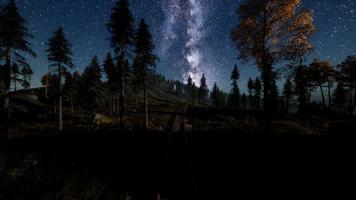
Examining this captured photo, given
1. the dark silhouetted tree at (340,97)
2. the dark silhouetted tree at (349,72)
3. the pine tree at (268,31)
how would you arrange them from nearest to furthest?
the pine tree at (268,31) < the dark silhouetted tree at (349,72) < the dark silhouetted tree at (340,97)

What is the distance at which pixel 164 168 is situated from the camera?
679 centimetres

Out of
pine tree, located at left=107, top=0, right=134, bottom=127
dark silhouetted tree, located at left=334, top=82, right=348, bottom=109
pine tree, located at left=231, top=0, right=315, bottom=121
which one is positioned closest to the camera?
pine tree, located at left=231, top=0, right=315, bottom=121

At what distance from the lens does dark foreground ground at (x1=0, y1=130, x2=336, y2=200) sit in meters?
5.14

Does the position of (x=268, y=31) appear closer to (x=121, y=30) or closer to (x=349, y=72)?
(x=121, y=30)

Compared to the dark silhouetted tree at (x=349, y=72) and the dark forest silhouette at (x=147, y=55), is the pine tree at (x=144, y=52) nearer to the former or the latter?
the dark forest silhouette at (x=147, y=55)

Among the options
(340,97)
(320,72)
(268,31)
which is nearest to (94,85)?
(268,31)

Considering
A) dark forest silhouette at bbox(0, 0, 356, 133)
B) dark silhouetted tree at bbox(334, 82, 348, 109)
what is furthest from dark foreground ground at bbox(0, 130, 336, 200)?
dark silhouetted tree at bbox(334, 82, 348, 109)

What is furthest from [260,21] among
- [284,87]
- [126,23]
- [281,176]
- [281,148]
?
[284,87]

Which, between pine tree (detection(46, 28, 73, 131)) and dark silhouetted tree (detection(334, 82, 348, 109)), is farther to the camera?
dark silhouetted tree (detection(334, 82, 348, 109))

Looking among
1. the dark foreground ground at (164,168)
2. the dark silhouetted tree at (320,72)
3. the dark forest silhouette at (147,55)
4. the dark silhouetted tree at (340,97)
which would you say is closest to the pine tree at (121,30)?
the dark forest silhouette at (147,55)

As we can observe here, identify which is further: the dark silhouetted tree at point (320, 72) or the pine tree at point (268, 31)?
the dark silhouetted tree at point (320, 72)

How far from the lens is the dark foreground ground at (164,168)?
5.14m

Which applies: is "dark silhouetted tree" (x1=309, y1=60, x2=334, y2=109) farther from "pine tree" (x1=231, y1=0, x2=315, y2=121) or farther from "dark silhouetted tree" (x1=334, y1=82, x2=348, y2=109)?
"pine tree" (x1=231, y1=0, x2=315, y2=121)

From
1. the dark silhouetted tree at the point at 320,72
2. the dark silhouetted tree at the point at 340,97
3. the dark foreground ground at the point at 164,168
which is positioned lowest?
the dark foreground ground at the point at 164,168
